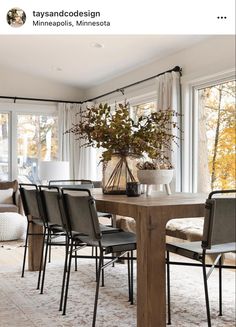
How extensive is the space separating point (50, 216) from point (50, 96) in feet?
17.3

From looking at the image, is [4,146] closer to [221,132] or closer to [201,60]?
[201,60]

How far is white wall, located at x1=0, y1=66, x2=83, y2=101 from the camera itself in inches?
300

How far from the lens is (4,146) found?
7.68 metres

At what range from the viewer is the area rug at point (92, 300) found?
251 cm

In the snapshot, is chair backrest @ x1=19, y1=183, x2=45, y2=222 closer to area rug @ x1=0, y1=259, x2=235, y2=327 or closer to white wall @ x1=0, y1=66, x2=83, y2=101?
area rug @ x1=0, y1=259, x2=235, y2=327

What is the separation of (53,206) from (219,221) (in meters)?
1.22

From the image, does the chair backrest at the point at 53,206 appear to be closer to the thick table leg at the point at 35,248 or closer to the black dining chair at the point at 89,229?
the black dining chair at the point at 89,229

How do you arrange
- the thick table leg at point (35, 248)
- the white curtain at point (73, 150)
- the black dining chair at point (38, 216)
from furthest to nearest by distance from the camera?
the white curtain at point (73, 150) < the thick table leg at point (35, 248) < the black dining chair at point (38, 216)

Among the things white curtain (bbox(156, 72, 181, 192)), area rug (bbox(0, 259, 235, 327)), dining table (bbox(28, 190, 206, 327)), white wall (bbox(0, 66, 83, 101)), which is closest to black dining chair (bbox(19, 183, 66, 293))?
area rug (bbox(0, 259, 235, 327))

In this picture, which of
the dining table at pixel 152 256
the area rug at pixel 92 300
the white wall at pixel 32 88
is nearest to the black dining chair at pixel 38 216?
the area rug at pixel 92 300

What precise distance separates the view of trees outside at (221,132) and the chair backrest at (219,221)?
245 centimetres

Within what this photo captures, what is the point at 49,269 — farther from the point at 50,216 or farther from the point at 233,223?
the point at 233,223

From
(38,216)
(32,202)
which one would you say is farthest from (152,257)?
(32,202)
